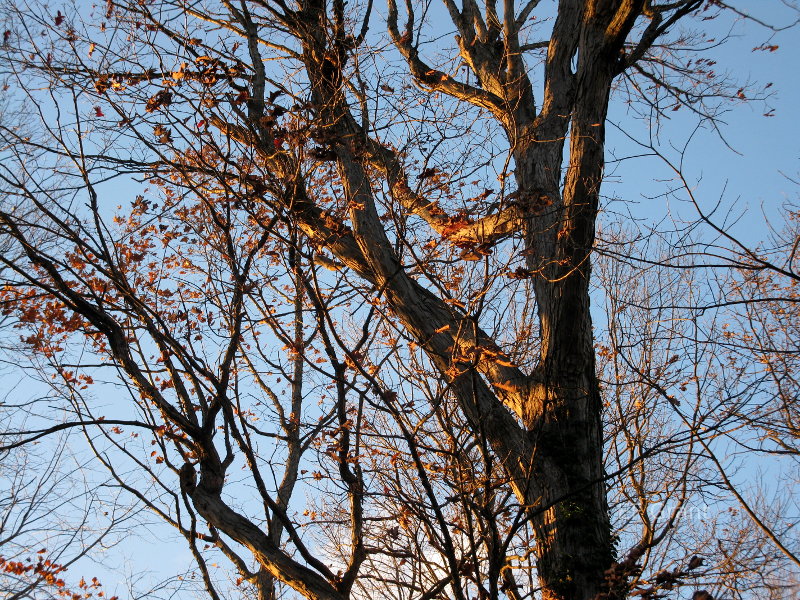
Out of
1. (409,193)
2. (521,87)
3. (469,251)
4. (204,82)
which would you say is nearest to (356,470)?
(469,251)

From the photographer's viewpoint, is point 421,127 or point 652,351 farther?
point 652,351

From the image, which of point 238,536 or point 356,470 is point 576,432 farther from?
point 238,536

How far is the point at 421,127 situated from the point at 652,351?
13.9 ft

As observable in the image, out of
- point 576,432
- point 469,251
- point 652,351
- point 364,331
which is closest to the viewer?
point 469,251

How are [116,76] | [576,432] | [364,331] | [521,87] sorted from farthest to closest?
[521,87] → [116,76] → [576,432] → [364,331]

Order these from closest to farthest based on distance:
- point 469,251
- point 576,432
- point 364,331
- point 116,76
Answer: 1. point 469,251
2. point 364,331
3. point 576,432
4. point 116,76

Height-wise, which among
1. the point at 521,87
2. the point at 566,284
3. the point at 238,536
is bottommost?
the point at 238,536

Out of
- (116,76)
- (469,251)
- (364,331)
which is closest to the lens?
(469,251)

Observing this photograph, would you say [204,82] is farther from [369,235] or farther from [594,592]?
[594,592]

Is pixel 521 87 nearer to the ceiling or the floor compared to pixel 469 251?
nearer to the ceiling

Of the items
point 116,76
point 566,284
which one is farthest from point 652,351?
point 116,76

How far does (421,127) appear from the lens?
3727mm

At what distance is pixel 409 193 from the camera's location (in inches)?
146

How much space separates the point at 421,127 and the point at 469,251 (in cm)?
93
